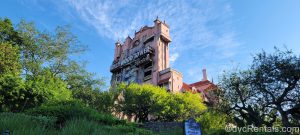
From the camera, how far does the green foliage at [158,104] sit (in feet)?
117

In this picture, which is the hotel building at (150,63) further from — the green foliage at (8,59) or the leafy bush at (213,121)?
the green foliage at (8,59)

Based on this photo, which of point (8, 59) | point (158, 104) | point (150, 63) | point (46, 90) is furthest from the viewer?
point (150, 63)

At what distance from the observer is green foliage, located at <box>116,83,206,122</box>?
117ft

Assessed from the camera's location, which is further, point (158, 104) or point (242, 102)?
point (158, 104)

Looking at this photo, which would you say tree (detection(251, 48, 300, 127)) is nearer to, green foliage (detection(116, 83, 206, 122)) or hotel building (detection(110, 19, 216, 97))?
green foliage (detection(116, 83, 206, 122))

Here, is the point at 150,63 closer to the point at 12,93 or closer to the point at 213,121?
the point at 213,121

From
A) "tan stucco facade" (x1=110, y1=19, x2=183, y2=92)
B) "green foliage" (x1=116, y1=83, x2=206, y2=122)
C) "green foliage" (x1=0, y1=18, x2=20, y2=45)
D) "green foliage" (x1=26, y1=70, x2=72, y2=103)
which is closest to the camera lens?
"green foliage" (x1=26, y1=70, x2=72, y2=103)

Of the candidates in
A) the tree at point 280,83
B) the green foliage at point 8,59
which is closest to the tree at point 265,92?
the tree at point 280,83

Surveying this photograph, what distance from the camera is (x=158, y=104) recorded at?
118 feet

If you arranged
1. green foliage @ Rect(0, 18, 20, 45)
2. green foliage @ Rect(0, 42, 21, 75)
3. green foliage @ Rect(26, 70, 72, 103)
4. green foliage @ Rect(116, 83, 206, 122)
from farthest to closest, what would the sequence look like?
green foliage @ Rect(116, 83, 206, 122)
green foliage @ Rect(0, 18, 20, 45)
green foliage @ Rect(0, 42, 21, 75)
green foliage @ Rect(26, 70, 72, 103)

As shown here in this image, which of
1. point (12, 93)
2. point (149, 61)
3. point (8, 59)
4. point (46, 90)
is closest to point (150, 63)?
point (149, 61)

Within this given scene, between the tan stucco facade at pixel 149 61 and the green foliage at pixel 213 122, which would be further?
the tan stucco facade at pixel 149 61

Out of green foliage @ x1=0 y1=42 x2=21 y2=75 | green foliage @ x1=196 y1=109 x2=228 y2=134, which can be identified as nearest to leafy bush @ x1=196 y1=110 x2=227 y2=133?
green foliage @ x1=196 y1=109 x2=228 y2=134

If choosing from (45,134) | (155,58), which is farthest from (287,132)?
(155,58)
